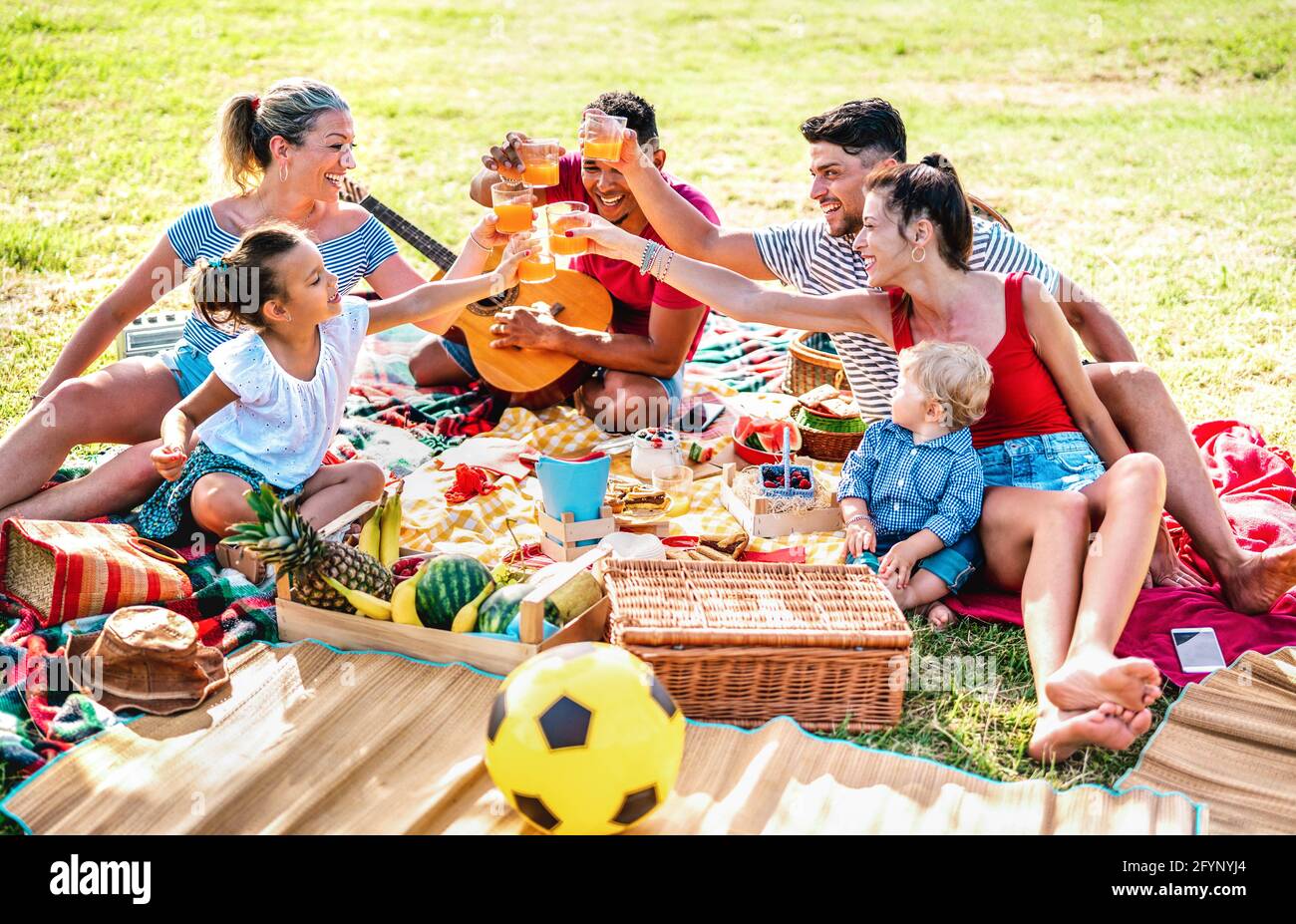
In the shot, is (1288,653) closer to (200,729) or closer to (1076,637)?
(1076,637)

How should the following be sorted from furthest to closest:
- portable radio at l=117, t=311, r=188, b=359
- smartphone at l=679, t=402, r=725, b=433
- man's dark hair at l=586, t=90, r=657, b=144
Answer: smartphone at l=679, t=402, r=725, b=433 → portable radio at l=117, t=311, r=188, b=359 → man's dark hair at l=586, t=90, r=657, b=144

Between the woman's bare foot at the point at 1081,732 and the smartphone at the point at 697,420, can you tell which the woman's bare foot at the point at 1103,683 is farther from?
the smartphone at the point at 697,420

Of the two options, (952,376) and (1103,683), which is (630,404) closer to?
(952,376)

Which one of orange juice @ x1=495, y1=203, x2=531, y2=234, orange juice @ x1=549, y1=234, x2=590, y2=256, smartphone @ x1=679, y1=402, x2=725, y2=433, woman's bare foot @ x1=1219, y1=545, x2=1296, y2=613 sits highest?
orange juice @ x1=495, y1=203, x2=531, y2=234

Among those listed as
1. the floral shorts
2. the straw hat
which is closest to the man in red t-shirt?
the floral shorts

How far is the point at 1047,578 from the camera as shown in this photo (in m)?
3.46

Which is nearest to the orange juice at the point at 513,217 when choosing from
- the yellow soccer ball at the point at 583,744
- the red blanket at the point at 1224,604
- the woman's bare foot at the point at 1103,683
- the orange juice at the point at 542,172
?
the orange juice at the point at 542,172

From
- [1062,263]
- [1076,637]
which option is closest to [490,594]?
[1076,637]

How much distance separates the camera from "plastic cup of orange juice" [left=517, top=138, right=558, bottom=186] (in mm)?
4664

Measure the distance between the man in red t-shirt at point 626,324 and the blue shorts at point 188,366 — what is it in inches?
52.8

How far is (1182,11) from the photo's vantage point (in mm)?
15883

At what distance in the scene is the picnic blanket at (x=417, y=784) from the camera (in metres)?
2.84

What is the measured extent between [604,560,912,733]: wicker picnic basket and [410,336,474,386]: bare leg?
2449 millimetres

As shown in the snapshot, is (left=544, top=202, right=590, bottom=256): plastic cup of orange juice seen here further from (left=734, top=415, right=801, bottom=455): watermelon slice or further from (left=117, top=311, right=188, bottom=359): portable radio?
(left=117, top=311, right=188, bottom=359): portable radio
